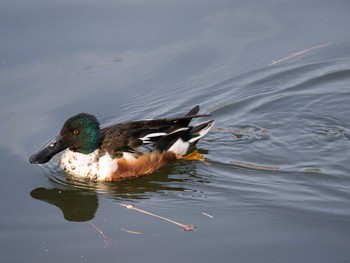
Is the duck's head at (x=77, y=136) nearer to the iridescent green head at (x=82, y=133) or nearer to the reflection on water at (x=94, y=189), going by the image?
the iridescent green head at (x=82, y=133)

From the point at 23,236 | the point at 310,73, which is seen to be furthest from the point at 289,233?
the point at 310,73

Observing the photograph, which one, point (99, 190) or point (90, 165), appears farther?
point (90, 165)

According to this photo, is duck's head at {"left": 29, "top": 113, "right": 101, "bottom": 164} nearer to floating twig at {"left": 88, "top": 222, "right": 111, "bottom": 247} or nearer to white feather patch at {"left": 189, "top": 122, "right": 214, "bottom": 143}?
→ white feather patch at {"left": 189, "top": 122, "right": 214, "bottom": 143}

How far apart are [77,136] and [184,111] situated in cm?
172

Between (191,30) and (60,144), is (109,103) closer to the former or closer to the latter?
(60,144)

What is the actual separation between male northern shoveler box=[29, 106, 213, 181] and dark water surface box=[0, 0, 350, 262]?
168mm

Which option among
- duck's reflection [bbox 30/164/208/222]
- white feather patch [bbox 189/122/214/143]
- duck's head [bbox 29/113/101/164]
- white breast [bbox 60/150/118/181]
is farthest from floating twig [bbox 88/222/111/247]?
white feather patch [bbox 189/122/214/143]

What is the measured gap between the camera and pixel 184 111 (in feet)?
33.3

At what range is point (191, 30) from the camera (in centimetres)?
1130

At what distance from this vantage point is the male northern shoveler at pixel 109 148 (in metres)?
8.91

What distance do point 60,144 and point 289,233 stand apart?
3017 mm

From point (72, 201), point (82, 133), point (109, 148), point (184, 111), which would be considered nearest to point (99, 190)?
point (72, 201)

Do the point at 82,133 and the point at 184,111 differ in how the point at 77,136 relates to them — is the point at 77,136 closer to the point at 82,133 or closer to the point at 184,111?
the point at 82,133

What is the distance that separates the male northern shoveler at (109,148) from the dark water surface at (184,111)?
6.6 inches
